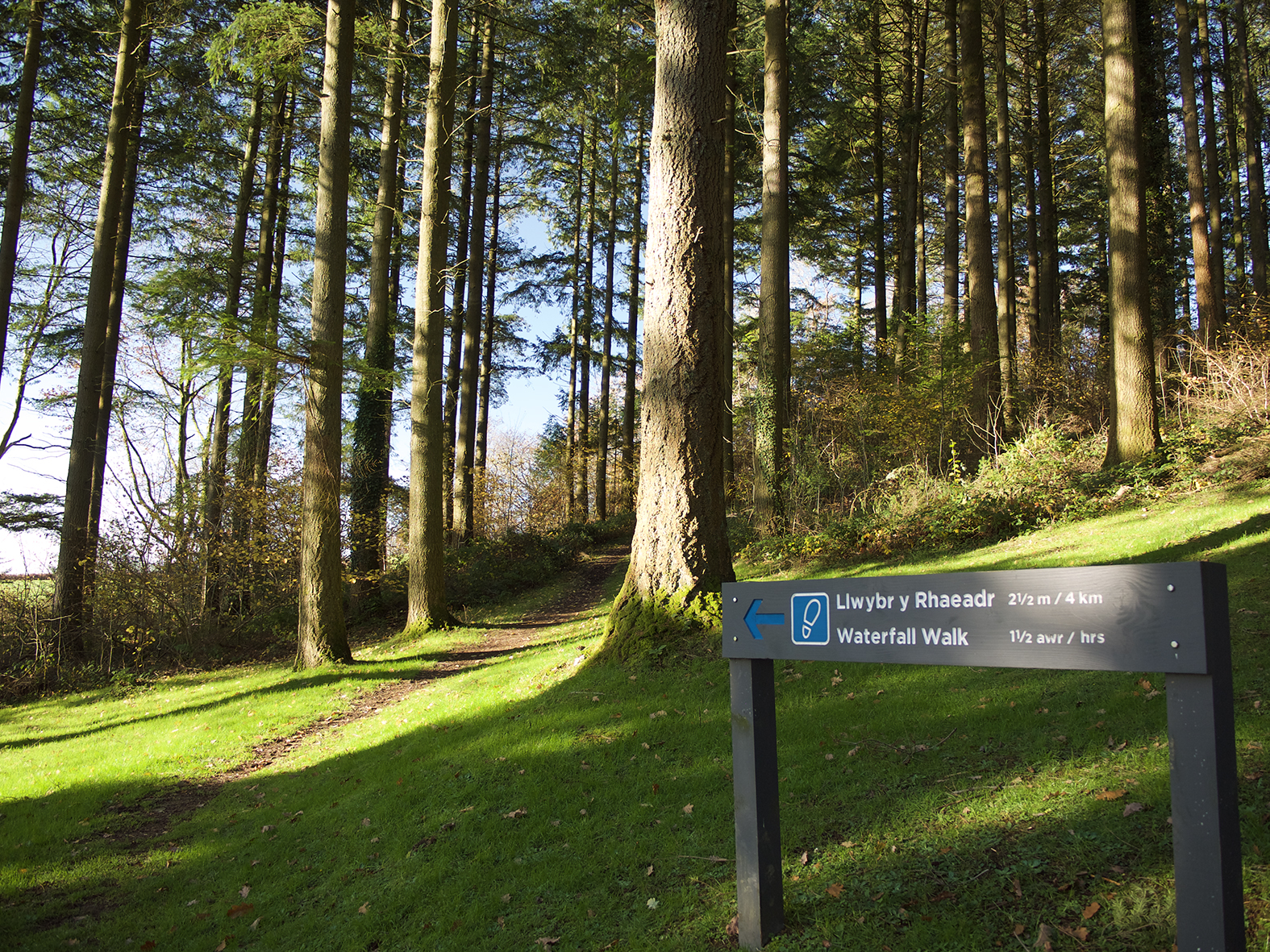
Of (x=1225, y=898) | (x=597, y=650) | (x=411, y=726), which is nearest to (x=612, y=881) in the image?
(x=1225, y=898)

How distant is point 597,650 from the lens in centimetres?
712

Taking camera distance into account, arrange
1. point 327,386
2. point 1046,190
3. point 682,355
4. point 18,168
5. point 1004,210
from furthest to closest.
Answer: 1. point 1046,190
2. point 1004,210
3. point 18,168
4. point 327,386
5. point 682,355

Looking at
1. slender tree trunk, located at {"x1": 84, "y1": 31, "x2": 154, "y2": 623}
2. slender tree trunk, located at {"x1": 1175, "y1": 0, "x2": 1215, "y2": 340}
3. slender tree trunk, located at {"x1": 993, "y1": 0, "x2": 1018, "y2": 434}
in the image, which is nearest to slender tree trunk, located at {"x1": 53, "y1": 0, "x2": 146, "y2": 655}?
slender tree trunk, located at {"x1": 84, "y1": 31, "x2": 154, "y2": 623}

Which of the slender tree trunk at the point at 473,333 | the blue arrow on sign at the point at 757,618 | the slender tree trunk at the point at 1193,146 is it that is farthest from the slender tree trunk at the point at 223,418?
the slender tree trunk at the point at 1193,146

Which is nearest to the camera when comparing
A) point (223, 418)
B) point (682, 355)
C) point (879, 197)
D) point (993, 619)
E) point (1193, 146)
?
point (993, 619)

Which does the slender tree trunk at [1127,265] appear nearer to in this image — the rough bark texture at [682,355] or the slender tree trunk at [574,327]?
the rough bark texture at [682,355]

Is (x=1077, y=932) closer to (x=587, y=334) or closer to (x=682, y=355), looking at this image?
(x=682, y=355)

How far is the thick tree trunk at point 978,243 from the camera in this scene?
13.9 m

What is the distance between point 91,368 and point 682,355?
41.9 feet

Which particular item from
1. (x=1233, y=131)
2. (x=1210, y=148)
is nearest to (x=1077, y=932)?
(x=1210, y=148)

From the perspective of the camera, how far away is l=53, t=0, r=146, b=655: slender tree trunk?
43.7 feet

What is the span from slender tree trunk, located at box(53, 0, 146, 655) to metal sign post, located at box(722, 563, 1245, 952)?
1462cm

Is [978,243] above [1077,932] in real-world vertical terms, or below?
above

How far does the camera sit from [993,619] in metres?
Result: 2.30
